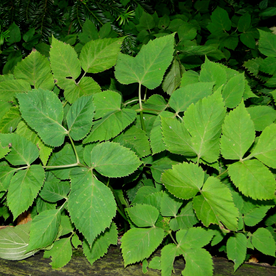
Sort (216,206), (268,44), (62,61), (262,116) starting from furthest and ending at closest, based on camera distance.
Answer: (268,44) → (62,61) → (262,116) → (216,206)

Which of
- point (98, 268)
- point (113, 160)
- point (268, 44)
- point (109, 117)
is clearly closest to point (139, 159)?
point (113, 160)

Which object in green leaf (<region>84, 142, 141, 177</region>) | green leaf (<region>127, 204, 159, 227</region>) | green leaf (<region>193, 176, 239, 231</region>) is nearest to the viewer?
green leaf (<region>193, 176, 239, 231</region>)

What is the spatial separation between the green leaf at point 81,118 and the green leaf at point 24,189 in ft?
0.73

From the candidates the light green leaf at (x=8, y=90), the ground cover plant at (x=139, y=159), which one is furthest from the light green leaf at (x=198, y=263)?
the light green leaf at (x=8, y=90)

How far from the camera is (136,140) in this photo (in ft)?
3.82

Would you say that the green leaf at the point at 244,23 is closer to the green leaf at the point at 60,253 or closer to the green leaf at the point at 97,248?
the green leaf at the point at 97,248

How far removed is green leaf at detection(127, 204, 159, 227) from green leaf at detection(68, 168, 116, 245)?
176mm

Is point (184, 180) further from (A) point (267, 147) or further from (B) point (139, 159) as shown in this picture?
(A) point (267, 147)

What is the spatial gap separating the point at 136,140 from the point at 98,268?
0.62 m

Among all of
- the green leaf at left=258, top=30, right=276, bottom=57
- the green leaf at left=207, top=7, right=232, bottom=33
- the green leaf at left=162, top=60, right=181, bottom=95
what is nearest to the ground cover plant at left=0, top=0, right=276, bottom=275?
the green leaf at left=162, top=60, right=181, bottom=95

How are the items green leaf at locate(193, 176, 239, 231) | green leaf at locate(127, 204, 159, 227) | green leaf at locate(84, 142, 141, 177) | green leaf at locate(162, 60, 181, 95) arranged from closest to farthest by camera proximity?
green leaf at locate(193, 176, 239, 231) < green leaf at locate(84, 142, 141, 177) < green leaf at locate(127, 204, 159, 227) < green leaf at locate(162, 60, 181, 95)

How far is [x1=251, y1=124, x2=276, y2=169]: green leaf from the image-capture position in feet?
3.07

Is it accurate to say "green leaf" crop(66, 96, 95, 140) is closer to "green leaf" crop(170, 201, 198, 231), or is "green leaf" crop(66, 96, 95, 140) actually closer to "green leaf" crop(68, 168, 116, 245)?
"green leaf" crop(68, 168, 116, 245)

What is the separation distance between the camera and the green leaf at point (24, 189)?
0.98 metres
